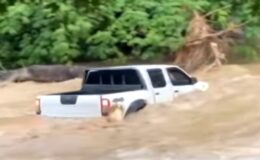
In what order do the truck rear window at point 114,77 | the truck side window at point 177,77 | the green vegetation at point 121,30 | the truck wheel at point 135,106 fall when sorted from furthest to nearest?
the green vegetation at point 121,30
the truck side window at point 177,77
the truck rear window at point 114,77
the truck wheel at point 135,106

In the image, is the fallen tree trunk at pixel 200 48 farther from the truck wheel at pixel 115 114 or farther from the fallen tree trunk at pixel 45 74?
the truck wheel at pixel 115 114

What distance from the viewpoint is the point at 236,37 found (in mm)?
27516

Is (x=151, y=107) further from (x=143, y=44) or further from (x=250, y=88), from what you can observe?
(x=143, y=44)

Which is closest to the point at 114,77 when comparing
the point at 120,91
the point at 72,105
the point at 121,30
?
the point at 120,91

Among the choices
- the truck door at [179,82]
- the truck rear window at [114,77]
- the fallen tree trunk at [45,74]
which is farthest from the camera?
the fallen tree trunk at [45,74]

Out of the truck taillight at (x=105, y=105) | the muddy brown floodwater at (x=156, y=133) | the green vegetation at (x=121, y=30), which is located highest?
the green vegetation at (x=121, y=30)

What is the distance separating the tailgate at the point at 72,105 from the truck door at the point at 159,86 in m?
1.70

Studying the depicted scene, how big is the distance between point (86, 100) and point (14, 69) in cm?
1380

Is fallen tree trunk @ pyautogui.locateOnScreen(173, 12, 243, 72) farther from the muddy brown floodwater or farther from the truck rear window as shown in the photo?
the truck rear window

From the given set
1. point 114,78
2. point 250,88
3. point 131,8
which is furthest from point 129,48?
point 114,78

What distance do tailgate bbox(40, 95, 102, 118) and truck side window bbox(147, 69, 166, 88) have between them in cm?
182

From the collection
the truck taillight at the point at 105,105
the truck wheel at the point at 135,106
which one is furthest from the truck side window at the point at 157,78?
the truck taillight at the point at 105,105

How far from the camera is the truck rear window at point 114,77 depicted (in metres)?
14.9

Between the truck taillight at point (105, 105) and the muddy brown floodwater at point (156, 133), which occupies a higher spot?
the truck taillight at point (105, 105)
